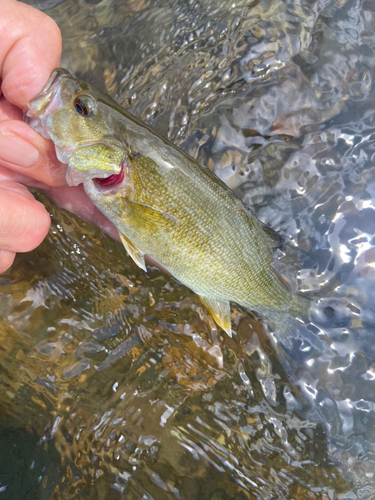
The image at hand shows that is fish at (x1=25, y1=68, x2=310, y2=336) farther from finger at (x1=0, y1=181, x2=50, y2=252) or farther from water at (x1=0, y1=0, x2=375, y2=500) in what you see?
water at (x1=0, y1=0, x2=375, y2=500)

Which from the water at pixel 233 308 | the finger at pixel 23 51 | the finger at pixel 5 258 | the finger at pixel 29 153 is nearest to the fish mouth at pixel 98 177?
the finger at pixel 29 153

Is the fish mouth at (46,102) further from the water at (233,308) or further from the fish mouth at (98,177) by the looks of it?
the water at (233,308)

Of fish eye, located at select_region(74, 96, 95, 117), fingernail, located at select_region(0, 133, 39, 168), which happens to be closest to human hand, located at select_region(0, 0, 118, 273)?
fingernail, located at select_region(0, 133, 39, 168)

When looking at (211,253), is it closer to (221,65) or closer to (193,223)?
(193,223)

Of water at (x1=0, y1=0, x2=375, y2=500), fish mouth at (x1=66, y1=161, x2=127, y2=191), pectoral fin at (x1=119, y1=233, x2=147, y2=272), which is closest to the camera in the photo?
fish mouth at (x1=66, y1=161, x2=127, y2=191)

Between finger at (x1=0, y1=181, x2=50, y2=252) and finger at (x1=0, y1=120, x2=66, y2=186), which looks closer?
finger at (x1=0, y1=120, x2=66, y2=186)
